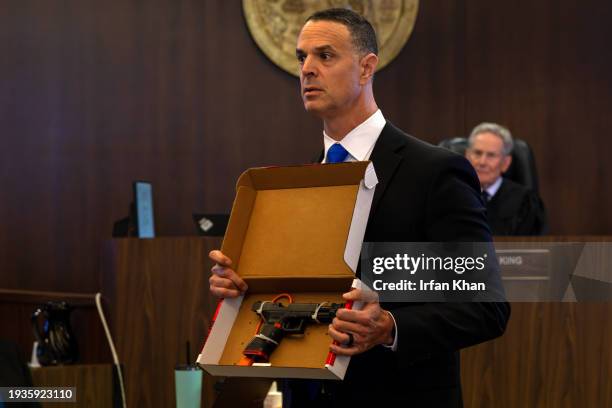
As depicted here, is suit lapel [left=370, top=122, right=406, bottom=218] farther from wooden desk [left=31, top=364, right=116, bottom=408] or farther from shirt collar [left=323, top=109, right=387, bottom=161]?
wooden desk [left=31, top=364, right=116, bottom=408]

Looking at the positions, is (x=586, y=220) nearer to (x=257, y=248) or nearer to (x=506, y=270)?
(x=506, y=270)

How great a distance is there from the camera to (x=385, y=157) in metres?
1.93

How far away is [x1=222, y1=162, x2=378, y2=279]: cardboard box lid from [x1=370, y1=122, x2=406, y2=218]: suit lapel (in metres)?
0.09

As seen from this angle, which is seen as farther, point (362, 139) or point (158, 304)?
point (158, 304)

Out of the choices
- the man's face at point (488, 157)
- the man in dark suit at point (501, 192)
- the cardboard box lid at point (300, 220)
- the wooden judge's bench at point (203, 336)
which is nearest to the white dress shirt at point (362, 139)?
the cardboard box lid at point (300, 220)

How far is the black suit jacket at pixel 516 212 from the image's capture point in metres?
4.93

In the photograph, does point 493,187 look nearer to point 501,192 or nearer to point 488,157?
point 501,192

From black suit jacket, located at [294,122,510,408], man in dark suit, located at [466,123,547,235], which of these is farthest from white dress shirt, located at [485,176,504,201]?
black suit jacket, located at [294,122,510,408]

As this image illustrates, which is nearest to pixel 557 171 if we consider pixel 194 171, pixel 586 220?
pixel 586 220

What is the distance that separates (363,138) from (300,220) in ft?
0.84

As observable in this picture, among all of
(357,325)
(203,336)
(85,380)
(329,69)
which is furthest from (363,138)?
(85,380)

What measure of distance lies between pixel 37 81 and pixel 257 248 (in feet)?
12.8

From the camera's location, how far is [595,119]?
238 inches

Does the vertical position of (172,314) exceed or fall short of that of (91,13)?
it falls short
